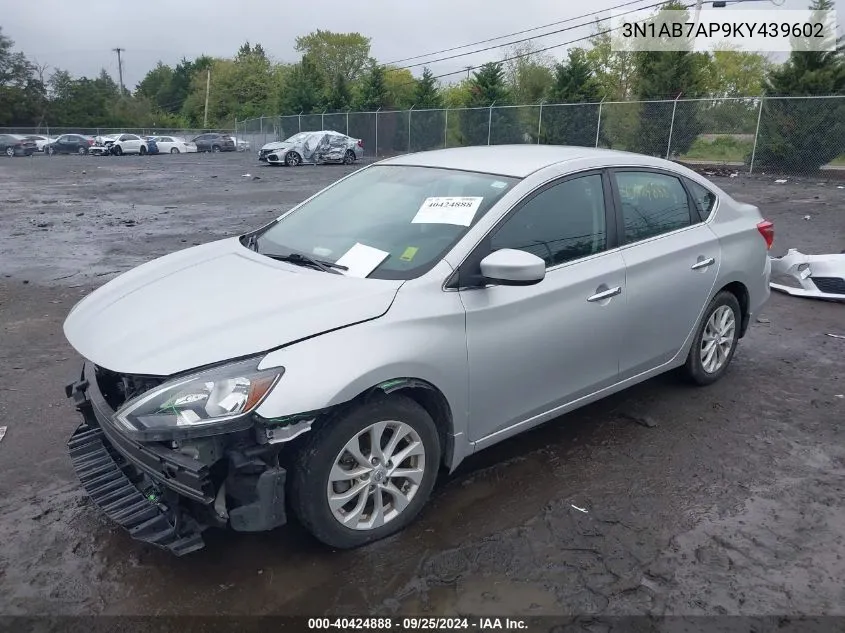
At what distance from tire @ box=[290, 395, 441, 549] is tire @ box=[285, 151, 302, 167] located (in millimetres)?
28924

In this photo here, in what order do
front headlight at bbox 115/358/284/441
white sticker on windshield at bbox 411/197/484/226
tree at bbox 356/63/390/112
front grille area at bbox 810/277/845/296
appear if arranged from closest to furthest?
front headlight at bbox 115/358/284/441
white sticker on windshield at bbox 411/197/484/226
front grille area at bbox 810/277/845/296
tree at bbox 356/63/390/112

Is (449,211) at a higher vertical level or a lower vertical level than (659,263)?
higher

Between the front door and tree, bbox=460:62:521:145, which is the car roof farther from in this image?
tree, bbox=460:62:521:145

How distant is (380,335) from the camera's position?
2.93 m

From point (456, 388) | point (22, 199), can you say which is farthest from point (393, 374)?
point (22, 199)

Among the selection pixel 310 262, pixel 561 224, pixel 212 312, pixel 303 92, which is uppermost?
pixel 303 92

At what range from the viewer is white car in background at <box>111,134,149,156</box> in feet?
141

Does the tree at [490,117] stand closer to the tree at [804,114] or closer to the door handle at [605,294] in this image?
the tree at [804,114]

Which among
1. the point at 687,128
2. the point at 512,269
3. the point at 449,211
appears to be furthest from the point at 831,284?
the point at 687,128

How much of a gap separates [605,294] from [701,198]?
150cm

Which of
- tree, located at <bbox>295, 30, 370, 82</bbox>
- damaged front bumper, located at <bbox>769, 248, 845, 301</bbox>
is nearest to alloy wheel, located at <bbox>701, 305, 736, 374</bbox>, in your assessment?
damaged front bumper, located at <bbox>769, 248, 845, 301</bbox>

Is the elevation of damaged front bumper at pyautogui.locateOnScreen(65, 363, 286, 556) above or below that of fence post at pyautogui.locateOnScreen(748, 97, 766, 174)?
below

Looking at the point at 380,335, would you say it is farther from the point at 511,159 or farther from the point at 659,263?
the point at 659,263

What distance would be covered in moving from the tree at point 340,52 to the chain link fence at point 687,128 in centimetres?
5495
